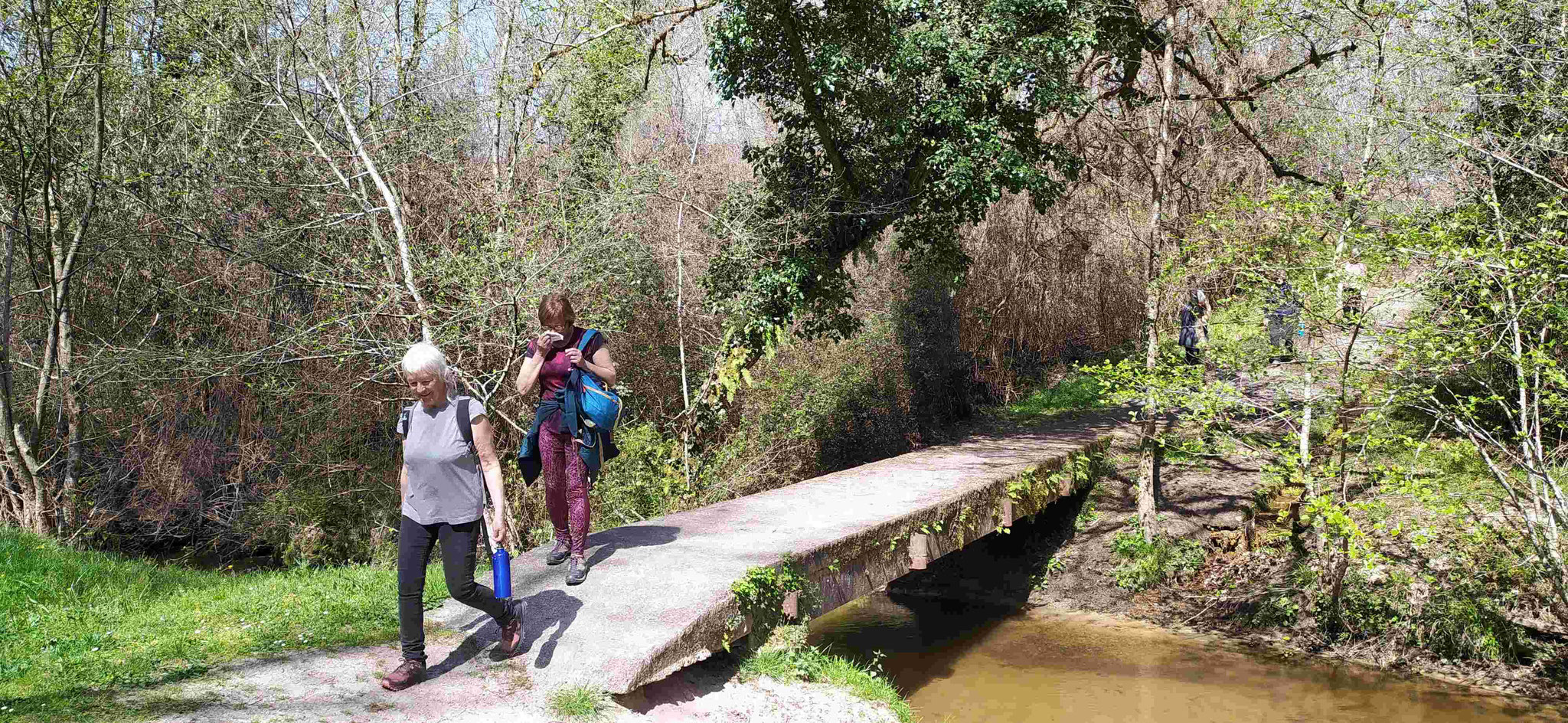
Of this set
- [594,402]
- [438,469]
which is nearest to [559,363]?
[594,402]

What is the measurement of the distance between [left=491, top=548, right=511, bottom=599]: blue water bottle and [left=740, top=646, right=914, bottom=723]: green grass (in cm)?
160

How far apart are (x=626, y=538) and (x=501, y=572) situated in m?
2.06

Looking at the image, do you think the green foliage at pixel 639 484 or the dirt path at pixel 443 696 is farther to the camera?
the green foliage at pixel 639 484

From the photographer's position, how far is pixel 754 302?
12.4 metres

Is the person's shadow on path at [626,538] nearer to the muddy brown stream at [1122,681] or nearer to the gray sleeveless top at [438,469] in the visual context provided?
the gray sleeveless top at [438,469]

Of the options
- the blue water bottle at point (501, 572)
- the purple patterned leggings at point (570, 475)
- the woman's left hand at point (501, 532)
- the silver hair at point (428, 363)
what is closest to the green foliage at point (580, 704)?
the blue water bottle at point (501, 572)

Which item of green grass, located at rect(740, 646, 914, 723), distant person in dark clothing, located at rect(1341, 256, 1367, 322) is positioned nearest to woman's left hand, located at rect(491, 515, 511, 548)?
green grass, located at rect(740, 646, 914, 723)

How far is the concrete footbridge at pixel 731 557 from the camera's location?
5.16 metres

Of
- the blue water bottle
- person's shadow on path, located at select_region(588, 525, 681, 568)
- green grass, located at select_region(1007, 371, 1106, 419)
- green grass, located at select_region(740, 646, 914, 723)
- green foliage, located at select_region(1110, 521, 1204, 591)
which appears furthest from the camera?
green grass, located at select_region(1007, 371, 1106, 419)

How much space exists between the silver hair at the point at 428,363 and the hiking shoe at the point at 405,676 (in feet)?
4.12

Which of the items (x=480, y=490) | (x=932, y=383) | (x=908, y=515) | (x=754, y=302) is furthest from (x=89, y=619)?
(x=932, y=383)

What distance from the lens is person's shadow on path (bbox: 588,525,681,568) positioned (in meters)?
6.38

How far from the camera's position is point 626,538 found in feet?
22.4

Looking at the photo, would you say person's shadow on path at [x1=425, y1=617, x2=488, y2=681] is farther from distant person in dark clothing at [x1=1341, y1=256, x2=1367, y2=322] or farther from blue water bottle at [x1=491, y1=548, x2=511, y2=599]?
distant person in dark clothing at [x1=1341, y1=256, x2=1367, y2=322]
